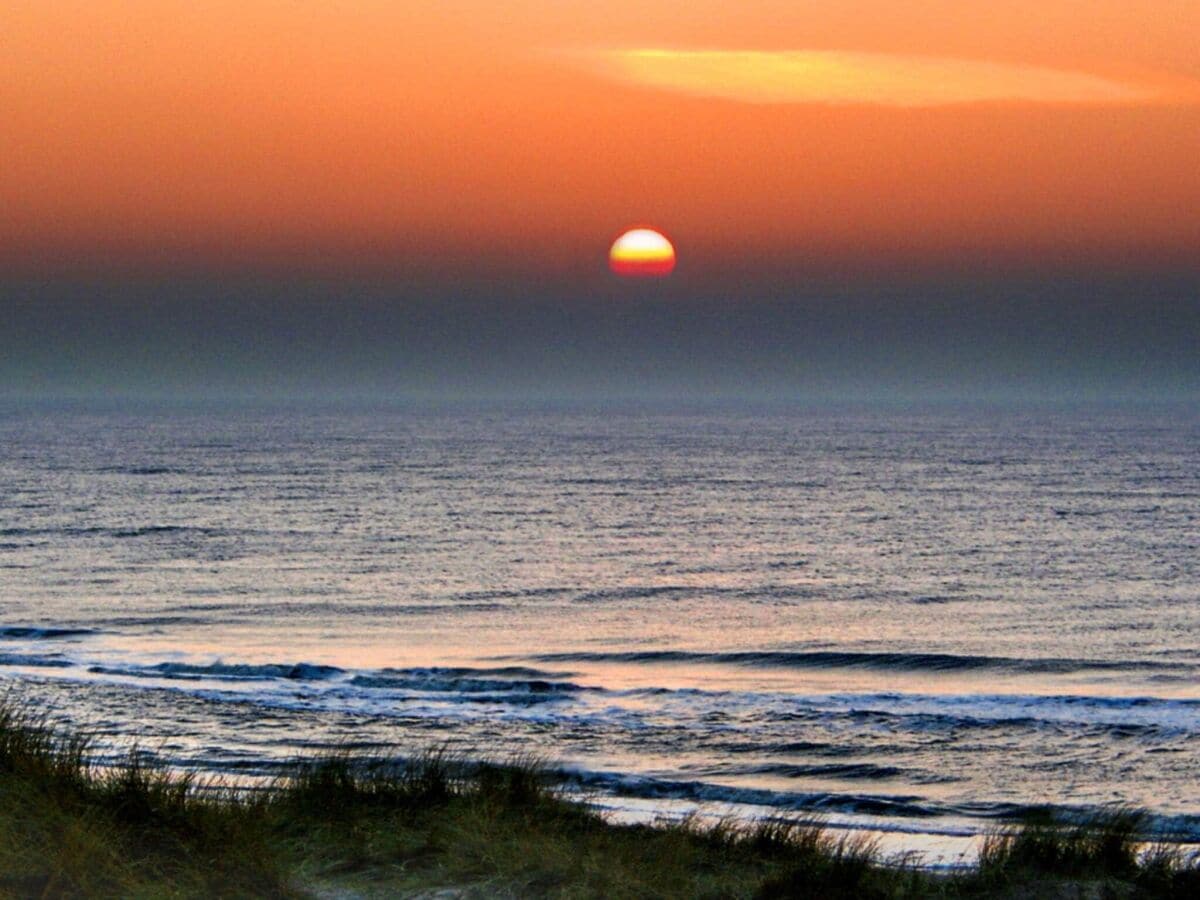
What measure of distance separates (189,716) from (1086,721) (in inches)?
608

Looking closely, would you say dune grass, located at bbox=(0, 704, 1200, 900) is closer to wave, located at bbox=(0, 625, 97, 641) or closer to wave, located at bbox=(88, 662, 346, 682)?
wave, located at bbox=(88, 662, 346, 682)

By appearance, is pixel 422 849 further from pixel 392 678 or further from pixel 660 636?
pixel 660 636

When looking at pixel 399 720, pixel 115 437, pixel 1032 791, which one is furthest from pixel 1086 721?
pixel 115 437

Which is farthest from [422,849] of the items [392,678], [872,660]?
[872,660]

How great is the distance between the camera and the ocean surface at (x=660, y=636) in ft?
64.5

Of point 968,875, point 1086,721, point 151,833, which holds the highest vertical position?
point 151,833

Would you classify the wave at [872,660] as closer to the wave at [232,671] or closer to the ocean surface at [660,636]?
the ocean surface at [660,636]

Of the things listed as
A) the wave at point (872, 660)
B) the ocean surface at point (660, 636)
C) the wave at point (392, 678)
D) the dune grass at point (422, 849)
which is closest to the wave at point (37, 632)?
the ocean surface at point (660, 636)

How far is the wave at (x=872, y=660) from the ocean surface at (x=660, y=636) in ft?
0.36

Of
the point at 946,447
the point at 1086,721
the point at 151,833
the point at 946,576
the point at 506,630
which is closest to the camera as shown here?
the point at 151,833

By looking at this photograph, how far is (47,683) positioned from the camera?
2481 cm

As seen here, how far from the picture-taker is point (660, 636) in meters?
32.3

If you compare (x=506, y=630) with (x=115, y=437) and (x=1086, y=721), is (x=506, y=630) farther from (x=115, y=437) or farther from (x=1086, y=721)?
(x=115, y=437)

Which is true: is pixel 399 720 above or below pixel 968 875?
below
